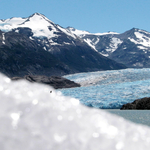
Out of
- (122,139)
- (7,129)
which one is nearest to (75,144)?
(122,139)

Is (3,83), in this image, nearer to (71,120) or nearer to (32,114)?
(32,114)

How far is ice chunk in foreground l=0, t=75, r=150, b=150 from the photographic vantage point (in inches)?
76.6

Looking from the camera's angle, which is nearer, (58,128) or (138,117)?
(58,128)

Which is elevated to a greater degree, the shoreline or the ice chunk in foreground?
the ice chunk in foreground

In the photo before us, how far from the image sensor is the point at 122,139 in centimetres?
205

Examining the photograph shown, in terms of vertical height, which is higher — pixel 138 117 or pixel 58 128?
pixel 58 128

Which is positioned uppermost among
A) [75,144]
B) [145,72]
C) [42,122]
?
[145,72]

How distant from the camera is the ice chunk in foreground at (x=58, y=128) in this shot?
195 centimetres

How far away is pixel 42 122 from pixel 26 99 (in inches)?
11.8

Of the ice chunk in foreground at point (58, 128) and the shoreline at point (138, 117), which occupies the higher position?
the ice chunk in foreground at point (58, 128)

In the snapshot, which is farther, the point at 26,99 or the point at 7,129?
the point at 26,99

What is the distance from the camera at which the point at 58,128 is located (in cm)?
205

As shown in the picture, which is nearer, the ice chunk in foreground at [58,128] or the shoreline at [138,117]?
the ice chunk in foreground at [58,128]

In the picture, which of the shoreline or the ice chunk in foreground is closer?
the ice chunk in foreground
